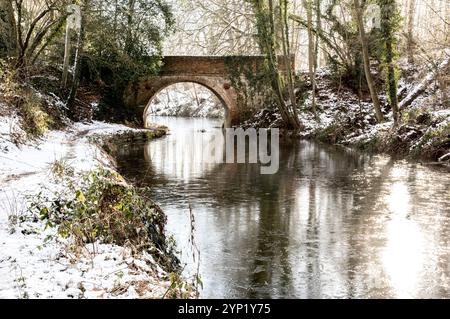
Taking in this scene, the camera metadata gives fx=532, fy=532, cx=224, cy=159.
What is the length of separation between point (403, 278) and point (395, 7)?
47.1 ft

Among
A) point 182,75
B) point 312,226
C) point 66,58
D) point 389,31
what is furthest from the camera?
point 182,75

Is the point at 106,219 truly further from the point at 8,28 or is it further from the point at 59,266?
the point at 8,28

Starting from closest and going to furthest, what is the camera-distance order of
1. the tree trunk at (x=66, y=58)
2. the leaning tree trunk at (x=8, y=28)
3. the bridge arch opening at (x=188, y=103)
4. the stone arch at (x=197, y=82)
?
1. the leaning tree trunk at (x=8, y=28)
2. the tree trunk at (x=66, y=58)
3. the stone arch at (x=197, y=82)
4. the bridge arch opening at (x=188, y=103)

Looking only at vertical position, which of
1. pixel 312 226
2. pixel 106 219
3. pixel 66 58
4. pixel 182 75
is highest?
pixel 66 58

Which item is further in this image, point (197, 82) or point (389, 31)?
point (197, 82)

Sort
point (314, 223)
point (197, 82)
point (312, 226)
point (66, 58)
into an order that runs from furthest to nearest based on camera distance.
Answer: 1. point (197, 82)
2. point (66, 58)
3. point (314, 223)
4. point (312, 226)

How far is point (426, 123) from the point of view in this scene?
17266 mm

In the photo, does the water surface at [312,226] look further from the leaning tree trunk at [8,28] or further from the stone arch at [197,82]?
the stone arch at [197,82]

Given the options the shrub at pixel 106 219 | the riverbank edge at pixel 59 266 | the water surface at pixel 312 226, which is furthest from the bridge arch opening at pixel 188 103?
the riverbank edge at pixel 59 266

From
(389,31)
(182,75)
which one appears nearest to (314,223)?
(389,31)

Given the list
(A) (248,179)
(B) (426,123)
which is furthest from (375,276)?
(B) (426,123)

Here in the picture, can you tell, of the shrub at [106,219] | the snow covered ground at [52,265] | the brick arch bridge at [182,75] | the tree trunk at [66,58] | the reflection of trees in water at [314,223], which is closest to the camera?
the snow covered ground at [52,265]

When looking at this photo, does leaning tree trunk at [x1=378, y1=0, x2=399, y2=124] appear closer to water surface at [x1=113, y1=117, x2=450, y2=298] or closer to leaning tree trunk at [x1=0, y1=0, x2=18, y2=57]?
water surface at [x1=113, y1=117, x2=450, y2=298]
